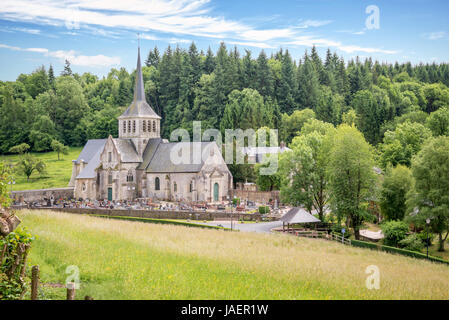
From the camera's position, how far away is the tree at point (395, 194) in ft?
150

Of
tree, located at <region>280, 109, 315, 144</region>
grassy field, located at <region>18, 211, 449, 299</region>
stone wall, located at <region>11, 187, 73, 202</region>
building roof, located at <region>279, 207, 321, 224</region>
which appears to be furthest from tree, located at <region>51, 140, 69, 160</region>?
grassy field, located at <region>18, 211, 449, 299</region>

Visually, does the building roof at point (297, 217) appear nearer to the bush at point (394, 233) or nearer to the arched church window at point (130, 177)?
the bush at point (394, 233)

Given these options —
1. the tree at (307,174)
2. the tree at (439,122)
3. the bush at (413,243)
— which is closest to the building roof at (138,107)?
the tree at (307,174)

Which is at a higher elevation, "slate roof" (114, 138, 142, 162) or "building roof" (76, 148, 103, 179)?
"slate roof" (114, 138, 142, 162)

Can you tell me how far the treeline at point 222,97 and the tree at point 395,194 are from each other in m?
44.1

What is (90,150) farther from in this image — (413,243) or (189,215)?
(413,243)

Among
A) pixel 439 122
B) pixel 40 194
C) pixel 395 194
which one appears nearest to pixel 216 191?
pixel 40 194

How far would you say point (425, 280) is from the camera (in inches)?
867

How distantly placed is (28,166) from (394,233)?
2474 inches

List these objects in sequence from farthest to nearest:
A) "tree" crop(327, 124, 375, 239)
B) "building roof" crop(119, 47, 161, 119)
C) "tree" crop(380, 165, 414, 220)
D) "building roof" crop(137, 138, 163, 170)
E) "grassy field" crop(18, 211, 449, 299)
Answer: "building roof" crop(119, 47, 161, 119) → "building roof" crop(137, 138, 163, 170) → "tree" crop(380, 165, 414, 220) → "tree" crop(327, 124, 375, 239) → "grassy field" crop(18, 211, 449, 299)

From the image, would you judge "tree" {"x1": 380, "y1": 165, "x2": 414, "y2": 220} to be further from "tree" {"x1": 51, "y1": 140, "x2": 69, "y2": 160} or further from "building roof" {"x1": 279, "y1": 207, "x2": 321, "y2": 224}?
"tree" {"x1": 51, "y1": 140, "x2": 69, "y2": 160}

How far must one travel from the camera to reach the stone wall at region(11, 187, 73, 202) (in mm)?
61294

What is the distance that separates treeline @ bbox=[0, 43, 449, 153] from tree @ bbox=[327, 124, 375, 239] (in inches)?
1774
